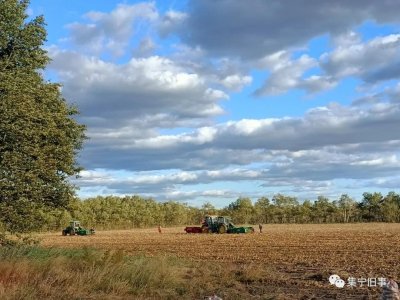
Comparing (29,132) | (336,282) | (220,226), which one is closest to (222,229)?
(220,226)

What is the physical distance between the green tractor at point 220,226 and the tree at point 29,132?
106ft

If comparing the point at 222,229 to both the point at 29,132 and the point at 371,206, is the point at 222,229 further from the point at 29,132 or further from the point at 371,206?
the point at 371,206

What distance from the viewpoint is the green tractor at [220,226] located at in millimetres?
54875

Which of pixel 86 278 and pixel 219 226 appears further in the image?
pixel 219 226

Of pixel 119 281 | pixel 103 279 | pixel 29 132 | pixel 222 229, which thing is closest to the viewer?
pixel 119 281

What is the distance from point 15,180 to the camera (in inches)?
809

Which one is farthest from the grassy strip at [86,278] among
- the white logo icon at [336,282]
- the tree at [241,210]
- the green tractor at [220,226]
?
the tree at [241,210]

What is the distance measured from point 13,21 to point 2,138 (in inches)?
208

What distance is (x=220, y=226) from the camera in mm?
56125

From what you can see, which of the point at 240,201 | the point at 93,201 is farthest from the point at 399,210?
the point at 93,201

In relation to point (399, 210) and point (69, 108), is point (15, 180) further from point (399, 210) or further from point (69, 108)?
point (399, 210)

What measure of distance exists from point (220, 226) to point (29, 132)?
38117 millimetres

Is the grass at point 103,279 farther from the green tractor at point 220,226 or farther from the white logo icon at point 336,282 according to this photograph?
the green tractor at point 220,226

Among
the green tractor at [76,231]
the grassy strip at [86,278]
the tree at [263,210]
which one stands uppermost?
the tree at [263,210]
